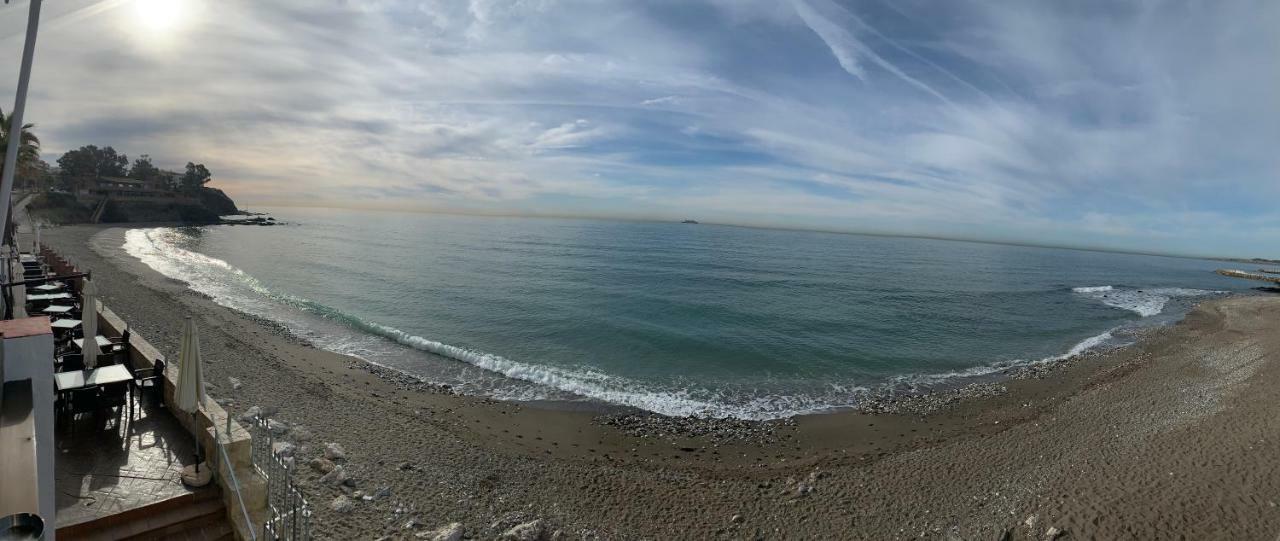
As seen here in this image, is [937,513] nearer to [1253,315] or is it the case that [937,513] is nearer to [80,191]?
[1253,315]

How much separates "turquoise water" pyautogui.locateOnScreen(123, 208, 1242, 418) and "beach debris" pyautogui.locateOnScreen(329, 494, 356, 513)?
7.48m

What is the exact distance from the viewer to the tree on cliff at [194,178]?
109 m

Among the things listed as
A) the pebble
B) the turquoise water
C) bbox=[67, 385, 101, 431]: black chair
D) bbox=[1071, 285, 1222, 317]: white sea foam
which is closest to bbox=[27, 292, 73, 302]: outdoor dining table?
the turquoise water

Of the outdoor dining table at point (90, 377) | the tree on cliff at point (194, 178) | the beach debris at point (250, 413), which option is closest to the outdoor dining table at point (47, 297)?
the beach debris at point (250, 413)

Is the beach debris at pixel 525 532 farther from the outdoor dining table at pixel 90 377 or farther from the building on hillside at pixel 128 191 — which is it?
the building on hillside at pixel 128 191

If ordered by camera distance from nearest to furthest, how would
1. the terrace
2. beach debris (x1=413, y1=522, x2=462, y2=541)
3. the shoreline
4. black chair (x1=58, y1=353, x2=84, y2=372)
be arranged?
1. the terrace
2. beach debris (x1=413, y1=522, x2=462, y2=541)
3. black chair (x1=58, y1=353, x2=84, y2=372)
4. the shoreline

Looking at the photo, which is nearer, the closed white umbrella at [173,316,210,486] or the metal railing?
the metal railing

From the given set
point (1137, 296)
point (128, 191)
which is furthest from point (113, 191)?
point (1137, 296)

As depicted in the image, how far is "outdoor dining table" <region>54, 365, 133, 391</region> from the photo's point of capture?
7.92 metres

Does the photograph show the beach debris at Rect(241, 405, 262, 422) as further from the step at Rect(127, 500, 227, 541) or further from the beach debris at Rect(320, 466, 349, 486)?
the step at Rect(127, 500, 227, 541)

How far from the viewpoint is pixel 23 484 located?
132 inches

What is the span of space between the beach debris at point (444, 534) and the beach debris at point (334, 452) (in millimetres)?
3501

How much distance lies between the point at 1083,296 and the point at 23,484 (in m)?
69.6

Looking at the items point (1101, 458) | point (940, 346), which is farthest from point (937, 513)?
point (940, 346)
